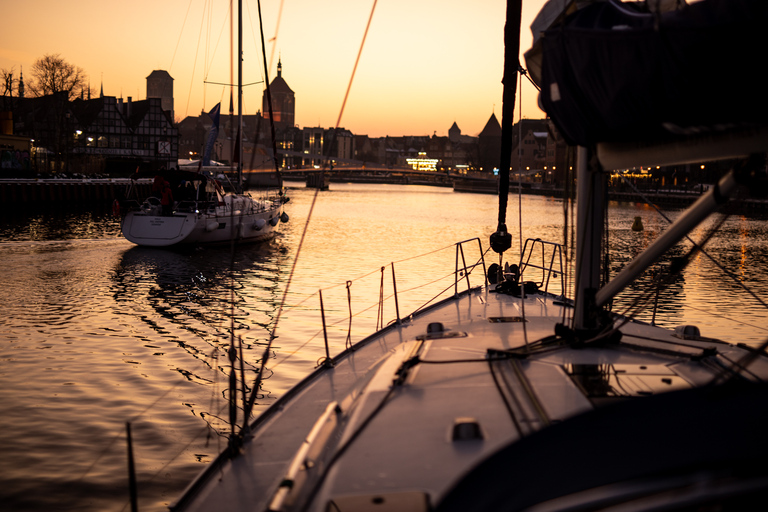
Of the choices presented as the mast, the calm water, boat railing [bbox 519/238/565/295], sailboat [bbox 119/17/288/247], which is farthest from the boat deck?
sailboat [bbox 119/17/288/247]

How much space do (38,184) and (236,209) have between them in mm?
22109

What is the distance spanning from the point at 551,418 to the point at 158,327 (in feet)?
33.5

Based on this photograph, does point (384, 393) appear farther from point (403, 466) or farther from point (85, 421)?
point (85, 421)

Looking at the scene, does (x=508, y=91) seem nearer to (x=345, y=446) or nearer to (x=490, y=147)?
(x=345, y=446)

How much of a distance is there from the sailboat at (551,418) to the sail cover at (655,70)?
0.04m

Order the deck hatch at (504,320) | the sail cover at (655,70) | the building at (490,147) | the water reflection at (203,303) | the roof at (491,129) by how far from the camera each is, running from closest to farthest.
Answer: the sail cover at (655,70) → the deck hatch at (504,320) → the water reflection at (203,303) → the building at (490,147) → the roof at (491,129)

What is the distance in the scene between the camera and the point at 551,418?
3.19 m

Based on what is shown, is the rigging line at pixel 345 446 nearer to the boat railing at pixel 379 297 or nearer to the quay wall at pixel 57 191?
the boat railing at pixel 379 297

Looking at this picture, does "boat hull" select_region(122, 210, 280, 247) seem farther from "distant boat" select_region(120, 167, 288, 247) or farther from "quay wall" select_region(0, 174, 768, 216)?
"quay wall" select_region(0, 174, 768, 216)

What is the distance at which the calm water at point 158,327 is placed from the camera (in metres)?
6.45

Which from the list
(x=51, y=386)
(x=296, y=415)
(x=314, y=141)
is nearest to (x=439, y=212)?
(x=51, y=386)

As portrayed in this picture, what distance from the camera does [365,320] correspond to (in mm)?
12875

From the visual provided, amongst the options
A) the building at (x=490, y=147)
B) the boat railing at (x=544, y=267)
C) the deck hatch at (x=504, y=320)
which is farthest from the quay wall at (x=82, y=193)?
the building at (x=490, y=147)

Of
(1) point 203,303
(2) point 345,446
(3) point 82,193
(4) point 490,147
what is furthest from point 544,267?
(4) point 490,147
